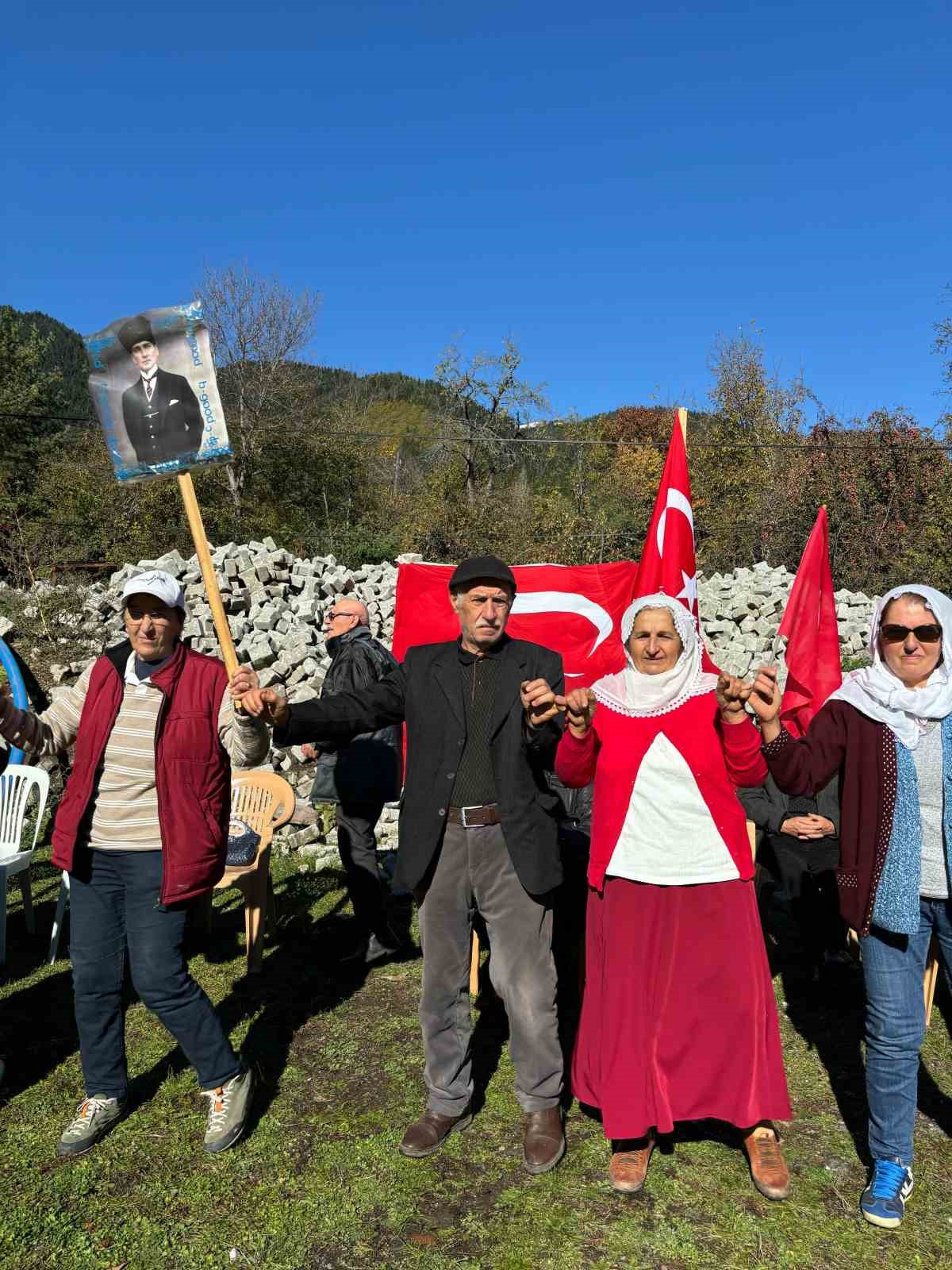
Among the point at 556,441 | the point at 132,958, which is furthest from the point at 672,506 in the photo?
the point at 556,441

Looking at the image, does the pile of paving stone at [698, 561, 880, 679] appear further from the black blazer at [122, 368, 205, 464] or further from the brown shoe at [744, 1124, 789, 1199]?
the black blazer at [122, 368, 205, 464]

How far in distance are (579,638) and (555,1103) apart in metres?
4.33

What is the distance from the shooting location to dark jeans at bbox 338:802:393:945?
16.4ft

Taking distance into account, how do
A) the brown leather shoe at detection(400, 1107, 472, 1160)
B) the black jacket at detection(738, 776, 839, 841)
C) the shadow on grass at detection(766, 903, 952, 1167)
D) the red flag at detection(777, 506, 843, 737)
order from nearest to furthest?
the brown leather shoe at detection(400, 1107, 472, 1160) → the shadow on grass at detection(766, 903, 952, 1167) → the black jacket at detection(738, 776, 839, 841) → the red flag at detection(777, 506, 843, 737)

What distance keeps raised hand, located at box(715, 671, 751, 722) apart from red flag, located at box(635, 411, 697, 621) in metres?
2.56

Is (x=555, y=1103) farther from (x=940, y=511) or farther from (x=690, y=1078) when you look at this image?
(x=940, y=511)

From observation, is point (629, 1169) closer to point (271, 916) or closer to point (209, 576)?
point (209, 576)

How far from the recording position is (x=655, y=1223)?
9.34 feet

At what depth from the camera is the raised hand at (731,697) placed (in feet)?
8.92

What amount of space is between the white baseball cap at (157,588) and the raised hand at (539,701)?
4.07 ft

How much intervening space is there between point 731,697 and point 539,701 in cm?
61

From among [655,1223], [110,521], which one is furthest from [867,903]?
[110,521]

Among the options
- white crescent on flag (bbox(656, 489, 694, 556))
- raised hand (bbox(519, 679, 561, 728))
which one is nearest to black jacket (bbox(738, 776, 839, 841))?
white crescent on flag (bbox(656, 489, 694, 556))

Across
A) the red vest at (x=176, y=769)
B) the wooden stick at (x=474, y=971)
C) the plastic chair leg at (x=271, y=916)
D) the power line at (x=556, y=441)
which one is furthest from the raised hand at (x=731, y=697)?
the power line at (x=556, y=441)
